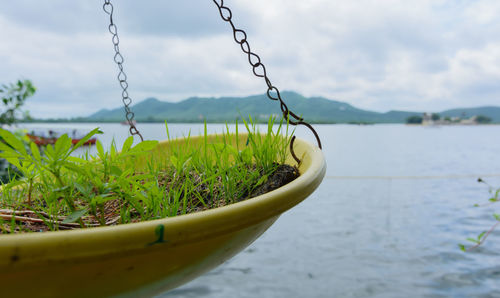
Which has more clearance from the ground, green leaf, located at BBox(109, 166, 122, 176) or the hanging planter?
green leaf, located at BBox(109, 166, 122, 176)

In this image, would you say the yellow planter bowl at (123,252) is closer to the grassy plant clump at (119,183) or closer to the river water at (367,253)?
the grassy plant clump at (119,183)

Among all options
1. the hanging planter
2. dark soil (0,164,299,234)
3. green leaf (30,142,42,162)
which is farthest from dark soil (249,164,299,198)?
green leaf (30,142,42,162)

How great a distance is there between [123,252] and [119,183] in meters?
0.15

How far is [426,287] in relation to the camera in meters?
2.33

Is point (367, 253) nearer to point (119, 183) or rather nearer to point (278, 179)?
point (278, 179)

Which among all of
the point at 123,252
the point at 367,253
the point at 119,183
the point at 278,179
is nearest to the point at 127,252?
the point at 123,252

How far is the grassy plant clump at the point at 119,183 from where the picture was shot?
0.36 meters

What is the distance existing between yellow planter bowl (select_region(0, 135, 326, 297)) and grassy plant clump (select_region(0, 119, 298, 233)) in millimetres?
75

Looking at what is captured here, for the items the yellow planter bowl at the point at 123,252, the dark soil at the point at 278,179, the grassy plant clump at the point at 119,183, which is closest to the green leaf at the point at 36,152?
the grassy plant clump at the point at 119,183

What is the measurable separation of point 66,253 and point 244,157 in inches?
14.0

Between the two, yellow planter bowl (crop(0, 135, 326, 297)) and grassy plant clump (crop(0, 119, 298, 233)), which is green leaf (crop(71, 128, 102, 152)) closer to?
grassy plant clump (crop(0, 119, 298, 233))

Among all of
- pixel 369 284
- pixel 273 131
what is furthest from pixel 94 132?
pixel 369 284

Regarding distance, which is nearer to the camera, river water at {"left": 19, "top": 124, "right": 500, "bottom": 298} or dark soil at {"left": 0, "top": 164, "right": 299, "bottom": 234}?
dark soil at {"left": 0, "top": 164, "right": 299, "bottom": 234}

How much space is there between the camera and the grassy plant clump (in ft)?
1.19
